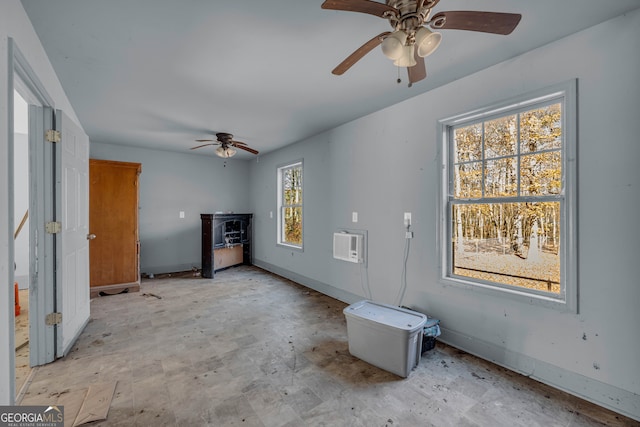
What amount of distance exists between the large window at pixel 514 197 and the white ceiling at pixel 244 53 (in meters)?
0.51

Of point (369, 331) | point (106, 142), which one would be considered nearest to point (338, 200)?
point (369, 331)

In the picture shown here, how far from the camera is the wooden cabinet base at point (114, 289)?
4.04 metres

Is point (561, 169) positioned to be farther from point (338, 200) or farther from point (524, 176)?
point (338, 200)

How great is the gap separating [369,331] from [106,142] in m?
5.43

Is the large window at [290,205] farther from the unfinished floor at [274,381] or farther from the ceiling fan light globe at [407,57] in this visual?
the ceiling fan light globe at [407,57]

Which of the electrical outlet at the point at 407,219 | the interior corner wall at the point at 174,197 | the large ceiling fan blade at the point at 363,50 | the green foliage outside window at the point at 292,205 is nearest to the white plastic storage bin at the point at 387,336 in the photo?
the electrical outlet at the point at 407,219

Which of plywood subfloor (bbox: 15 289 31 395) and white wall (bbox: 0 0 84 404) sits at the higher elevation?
white wall (bbox: 0 0 84 404)

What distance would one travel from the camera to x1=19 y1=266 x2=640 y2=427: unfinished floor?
5.75ft

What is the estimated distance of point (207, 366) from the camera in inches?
91.2

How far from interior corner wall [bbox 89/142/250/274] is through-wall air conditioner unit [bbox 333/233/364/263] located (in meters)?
3.46

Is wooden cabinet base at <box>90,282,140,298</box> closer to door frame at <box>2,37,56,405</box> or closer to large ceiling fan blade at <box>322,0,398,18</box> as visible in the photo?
door frame at <box>2,37,56,405</box>

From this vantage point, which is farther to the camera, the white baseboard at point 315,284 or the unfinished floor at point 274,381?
the white baseboard at point 315,284

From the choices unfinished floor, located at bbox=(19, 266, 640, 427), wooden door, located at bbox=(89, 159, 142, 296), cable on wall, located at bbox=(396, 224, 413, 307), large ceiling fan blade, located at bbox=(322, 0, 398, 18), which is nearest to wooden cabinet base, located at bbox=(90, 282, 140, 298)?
wooden door, located at bbox=(89, 159, 142, 296)

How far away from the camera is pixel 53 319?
7.73ft
